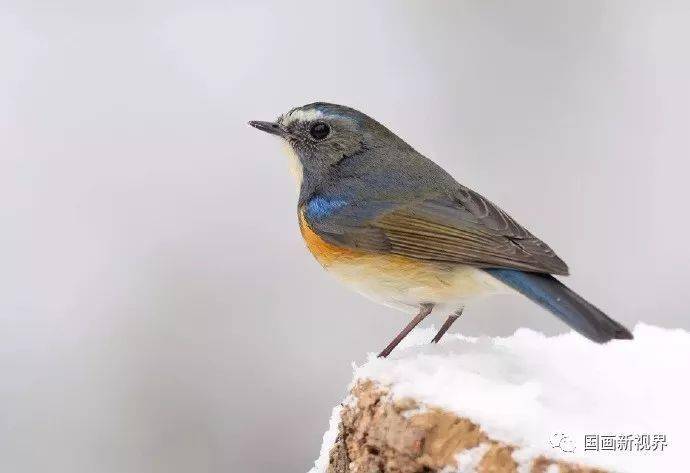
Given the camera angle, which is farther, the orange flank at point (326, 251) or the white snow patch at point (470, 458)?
the orange flank at point (326, 251)

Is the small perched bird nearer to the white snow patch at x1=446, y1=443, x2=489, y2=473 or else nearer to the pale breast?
the pale breast

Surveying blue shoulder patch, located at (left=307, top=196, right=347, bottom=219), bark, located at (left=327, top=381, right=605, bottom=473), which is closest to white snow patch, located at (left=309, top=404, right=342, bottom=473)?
bark, located at (left=327, top=381, right=605, bottom=473)

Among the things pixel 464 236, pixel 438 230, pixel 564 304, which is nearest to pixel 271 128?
pixel 438 230

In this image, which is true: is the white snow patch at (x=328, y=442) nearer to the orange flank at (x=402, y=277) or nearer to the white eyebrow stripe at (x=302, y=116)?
the orange flank at (x=402, y=277)

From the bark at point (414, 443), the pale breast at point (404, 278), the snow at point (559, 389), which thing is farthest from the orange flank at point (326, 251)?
the bark at point (414, 443)

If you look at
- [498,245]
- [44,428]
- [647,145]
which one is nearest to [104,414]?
[44,428]

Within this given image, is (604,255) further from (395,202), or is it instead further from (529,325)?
(395,202)

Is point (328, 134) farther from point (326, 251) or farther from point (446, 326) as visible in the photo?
point (446, 326)
